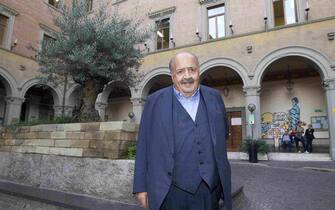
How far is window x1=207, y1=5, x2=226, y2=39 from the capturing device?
45.2ft

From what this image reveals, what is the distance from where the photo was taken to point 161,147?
6.07 feet

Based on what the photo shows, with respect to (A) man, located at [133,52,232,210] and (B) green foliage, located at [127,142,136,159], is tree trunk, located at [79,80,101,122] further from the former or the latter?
(A) man, located at [133,52,232,210]

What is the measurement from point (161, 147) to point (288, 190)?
15.2ft

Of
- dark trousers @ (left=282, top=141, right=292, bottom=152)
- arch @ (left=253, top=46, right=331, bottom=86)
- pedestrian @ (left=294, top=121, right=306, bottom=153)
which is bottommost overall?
dark trousers @ (left=282, top=141, right=292, bottom=152)

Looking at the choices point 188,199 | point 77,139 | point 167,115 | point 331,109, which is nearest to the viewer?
point 188,199

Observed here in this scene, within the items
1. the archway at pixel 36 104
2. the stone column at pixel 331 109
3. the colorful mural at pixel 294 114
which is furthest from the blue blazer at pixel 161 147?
the archway at pixel 36 104

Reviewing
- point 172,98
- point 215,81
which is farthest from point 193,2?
point 172,98

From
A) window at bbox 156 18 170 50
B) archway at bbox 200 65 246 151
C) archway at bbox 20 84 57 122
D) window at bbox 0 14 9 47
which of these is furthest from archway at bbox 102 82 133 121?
window at bbox 0 14 9 47

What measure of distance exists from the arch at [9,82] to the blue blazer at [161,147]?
14.9 metres

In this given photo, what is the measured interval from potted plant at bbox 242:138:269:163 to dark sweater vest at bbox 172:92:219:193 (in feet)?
30.8

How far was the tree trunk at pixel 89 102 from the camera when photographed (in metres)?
5.12

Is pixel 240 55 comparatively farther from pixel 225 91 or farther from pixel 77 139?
pixel 77 139

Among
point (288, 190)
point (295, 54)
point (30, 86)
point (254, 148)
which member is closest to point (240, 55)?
point (295, 54)

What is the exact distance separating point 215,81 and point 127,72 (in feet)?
34.4
